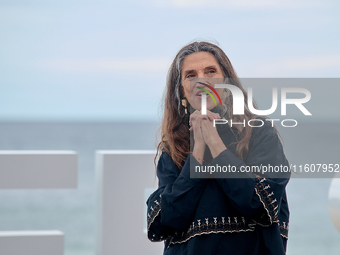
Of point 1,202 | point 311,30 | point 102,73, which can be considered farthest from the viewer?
point 102,73

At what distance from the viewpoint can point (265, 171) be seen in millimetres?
1649

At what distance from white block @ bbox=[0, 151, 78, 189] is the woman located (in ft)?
4.29

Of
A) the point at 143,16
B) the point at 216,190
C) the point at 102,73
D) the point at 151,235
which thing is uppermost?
the point at 143,16

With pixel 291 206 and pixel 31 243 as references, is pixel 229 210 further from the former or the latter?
pixel 291 206

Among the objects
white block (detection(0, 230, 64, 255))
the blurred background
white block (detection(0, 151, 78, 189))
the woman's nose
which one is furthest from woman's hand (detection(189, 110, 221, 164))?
the blurred background

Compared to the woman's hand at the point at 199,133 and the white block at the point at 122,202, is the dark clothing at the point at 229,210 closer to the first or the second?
the woman's hand at the point at 199,133

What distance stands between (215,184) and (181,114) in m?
0.35

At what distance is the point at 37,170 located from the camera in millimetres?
2977

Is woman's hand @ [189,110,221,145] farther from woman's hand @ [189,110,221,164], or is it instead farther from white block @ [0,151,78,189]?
white block @ [0,151,78,189]

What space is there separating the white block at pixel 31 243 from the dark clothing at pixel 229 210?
1.46 m

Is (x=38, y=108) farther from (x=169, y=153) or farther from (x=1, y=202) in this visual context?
(x=169, y=153)

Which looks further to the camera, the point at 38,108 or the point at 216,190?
the point at 38,108

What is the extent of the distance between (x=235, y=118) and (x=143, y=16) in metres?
28.0

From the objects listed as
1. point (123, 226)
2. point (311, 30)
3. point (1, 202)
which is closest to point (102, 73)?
point (311, 30)
